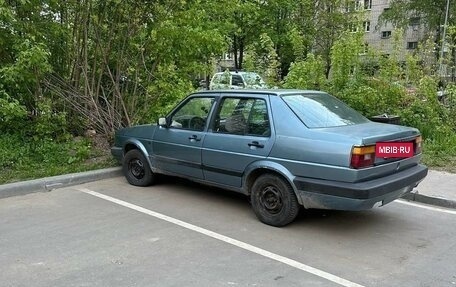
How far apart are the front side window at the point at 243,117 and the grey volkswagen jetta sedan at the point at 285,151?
0.04ft

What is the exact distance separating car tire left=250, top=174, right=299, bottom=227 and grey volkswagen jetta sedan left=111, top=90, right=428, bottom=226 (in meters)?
0.01

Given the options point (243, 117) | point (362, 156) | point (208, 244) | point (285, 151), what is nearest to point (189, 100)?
point (243, 117)

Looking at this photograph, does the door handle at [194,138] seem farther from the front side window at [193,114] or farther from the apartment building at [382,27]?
the apartment building at [382,27]

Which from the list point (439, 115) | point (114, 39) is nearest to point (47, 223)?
point (114, 39)

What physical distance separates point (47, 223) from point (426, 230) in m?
4.31

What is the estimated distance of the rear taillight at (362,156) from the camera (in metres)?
4.36

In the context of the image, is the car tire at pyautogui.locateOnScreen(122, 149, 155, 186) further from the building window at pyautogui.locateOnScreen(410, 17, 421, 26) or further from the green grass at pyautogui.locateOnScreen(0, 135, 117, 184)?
the building window at pyautogui.locateOnScreen(410, 17, 421, 26)

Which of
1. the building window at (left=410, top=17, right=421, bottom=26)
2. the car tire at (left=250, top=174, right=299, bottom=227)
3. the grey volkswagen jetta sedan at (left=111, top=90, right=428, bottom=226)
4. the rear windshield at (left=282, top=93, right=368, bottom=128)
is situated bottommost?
the car tire at (left=250, top=174, right=299, bottom=227)

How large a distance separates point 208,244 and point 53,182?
333 cm

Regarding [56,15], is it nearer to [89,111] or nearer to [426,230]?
[89,111]

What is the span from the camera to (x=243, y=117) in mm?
5391

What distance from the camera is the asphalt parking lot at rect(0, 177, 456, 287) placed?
12.4ft

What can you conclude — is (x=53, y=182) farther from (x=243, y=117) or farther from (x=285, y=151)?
(x=285, y=151)

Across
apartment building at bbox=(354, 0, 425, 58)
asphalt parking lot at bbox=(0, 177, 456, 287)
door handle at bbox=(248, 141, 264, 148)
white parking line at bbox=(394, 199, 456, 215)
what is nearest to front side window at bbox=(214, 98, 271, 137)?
door handle at bbox=(248, 141, 264, 148)
